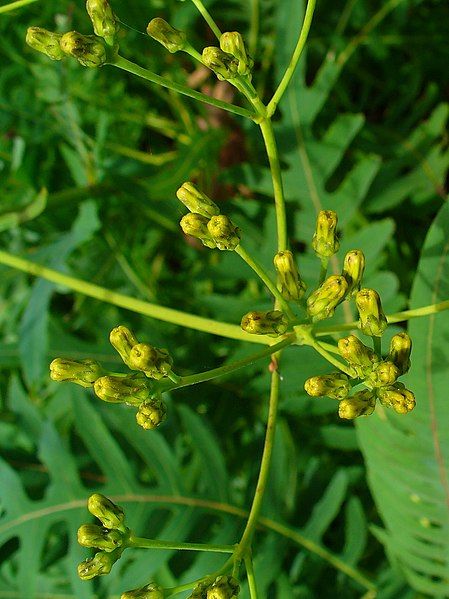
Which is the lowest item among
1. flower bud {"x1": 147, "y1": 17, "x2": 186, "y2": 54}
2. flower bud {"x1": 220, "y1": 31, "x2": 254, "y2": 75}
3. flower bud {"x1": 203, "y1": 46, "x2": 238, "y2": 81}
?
flower bud {"x1": 147, "y1": 17, "x2": 186, "y2": 54}

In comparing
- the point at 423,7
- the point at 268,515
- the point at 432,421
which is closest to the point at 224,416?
the point at 268,515

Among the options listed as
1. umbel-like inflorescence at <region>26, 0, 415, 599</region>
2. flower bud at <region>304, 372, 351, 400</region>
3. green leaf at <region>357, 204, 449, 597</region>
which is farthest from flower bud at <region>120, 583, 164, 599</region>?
green leaf at <region>357, 204, 449, 597</region>

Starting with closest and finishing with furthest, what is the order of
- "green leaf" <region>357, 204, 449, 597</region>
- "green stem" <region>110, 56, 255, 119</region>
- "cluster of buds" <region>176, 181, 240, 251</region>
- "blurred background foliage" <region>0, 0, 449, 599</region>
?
"green stem" <region>110, 56, 255, 119</region> < "cluster of buds" <region>176, 181, 240, 251</region> < "green leaf" <region>357, 204, 449, 597</region> < "blurred background foliage" <region>0, 0, 449, 599</region>

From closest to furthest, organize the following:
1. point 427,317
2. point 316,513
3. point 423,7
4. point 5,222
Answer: point 427,317
point 5,222
point 316,513
point 423,7

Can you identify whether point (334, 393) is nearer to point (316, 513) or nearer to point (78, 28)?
point (316, 513)

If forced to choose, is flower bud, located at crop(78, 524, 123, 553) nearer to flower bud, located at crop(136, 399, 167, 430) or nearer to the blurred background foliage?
flower bud, located at crop(136, 399, 167, 430)

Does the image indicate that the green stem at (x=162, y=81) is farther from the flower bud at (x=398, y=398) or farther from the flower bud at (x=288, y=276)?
the flower bud at (x=398, y=398)

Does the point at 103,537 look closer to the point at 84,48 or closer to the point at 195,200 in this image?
the point at 195,200

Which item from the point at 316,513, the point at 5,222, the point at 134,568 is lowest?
the point at 134,568
